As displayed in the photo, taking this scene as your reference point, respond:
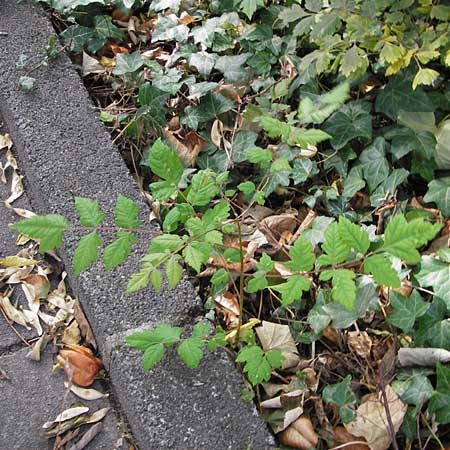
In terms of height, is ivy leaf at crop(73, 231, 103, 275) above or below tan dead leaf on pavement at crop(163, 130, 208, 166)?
above

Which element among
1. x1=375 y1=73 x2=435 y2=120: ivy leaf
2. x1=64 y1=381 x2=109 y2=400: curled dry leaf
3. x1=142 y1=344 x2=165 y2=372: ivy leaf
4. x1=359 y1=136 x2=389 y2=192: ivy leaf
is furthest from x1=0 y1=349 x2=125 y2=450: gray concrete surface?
x1=375 y1=73 x2=435 y2=120: ivy leaf

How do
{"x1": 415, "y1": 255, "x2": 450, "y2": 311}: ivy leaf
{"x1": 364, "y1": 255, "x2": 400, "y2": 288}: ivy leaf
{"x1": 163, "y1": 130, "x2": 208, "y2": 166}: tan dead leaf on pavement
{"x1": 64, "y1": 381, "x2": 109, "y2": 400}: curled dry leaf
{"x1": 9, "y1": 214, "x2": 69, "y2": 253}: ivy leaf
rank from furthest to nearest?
1. {"x1": 163, "y1": 130, "x2": 208, "y2": 166}: tan dead leaf on pavement
2. {"x1": 64, "y1": 381, "x2": 109, "y2": 400}: curled dry leaf
3. {"x1": 415, "y1": 255, "x2": 450, "y2": 311}: ivy leaf
4. {"x1": 9, "y1": 214, "x2": 69, "y2": 253}: ivy leaf
5. {"x1": 364, "y1": 255, "x2": 400, "y2": 288}: ivy leaf

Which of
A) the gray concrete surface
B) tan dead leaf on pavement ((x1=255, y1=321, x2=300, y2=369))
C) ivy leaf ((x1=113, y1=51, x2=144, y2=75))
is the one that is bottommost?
the gray concrete surface

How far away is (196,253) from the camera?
1798 mm

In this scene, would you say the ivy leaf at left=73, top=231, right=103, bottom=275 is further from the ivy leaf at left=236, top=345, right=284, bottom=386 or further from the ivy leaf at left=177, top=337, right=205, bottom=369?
the ivy leaf at left=236, top=345, right=284, bottom=386

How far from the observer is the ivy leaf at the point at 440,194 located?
7.41ft

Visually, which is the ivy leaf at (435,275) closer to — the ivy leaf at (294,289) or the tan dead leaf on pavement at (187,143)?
the ivy leaf at (294,289)

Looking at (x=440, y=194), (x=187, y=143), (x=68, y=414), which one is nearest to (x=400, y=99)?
(x=440, y=194)

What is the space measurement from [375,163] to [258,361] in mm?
847

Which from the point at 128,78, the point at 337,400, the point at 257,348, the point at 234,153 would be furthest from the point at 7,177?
the point at 337,400

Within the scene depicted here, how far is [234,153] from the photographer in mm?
2545

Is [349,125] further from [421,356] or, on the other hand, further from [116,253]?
[116,253]

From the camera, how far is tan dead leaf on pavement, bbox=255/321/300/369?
6.86 feet

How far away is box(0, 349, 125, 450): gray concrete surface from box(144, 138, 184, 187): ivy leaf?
770 mm
